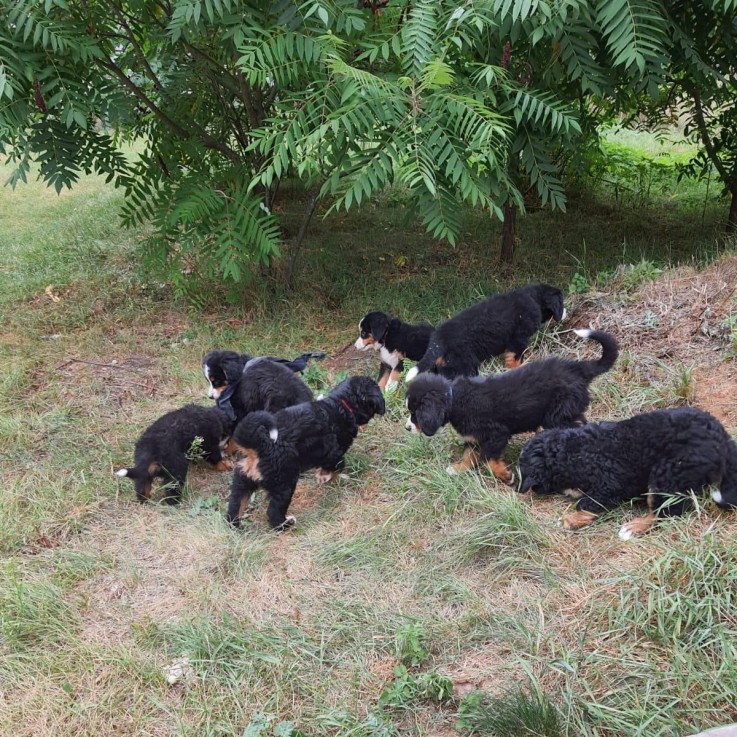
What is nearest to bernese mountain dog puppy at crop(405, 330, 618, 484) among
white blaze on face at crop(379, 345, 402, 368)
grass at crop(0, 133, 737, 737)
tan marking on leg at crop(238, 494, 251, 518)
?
grass at crop(0, 133, 737, 737)

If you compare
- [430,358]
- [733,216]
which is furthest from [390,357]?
[733,216]

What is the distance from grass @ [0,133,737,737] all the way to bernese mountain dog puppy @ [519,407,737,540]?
0.12 m

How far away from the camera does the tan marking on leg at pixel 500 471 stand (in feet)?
15.0

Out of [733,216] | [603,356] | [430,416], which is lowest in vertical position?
[430,416]

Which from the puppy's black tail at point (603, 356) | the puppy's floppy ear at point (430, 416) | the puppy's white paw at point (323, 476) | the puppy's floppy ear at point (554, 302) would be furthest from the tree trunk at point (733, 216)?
the puppy's white paw at point (323, 476)

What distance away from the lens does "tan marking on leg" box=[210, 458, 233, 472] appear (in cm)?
558

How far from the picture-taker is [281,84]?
227 inches

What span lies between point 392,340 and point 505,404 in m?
1.92

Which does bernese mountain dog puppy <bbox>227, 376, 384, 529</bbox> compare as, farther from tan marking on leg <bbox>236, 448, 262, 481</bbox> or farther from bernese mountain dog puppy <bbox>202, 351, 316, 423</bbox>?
bernese mountain dog puppy <bbox>202, 351, 316, 423</bbox>

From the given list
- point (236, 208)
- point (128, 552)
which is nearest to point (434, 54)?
point (236, 208)

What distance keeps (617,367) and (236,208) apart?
4.04m

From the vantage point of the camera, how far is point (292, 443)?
460 centimetres

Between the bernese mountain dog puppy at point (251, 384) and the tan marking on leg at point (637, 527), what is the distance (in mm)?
2725

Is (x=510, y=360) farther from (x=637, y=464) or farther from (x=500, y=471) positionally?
(x=637, y=464)
